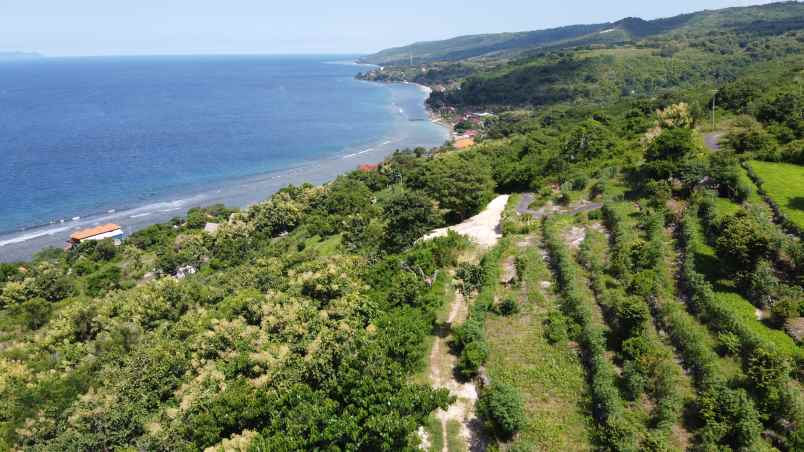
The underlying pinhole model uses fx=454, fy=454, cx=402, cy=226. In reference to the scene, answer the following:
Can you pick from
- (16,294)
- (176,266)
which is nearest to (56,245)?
(16,294)

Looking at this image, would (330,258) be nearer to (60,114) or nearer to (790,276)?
(790,276)

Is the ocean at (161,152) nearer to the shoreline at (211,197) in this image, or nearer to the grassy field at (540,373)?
the shoreline at (211,197)

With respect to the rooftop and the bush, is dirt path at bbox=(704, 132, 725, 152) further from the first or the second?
the rooftop

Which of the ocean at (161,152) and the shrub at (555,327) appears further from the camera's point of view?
the ocean at (161,152)

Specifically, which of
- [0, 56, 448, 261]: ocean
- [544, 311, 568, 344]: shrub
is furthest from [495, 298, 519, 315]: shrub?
[0, 56, 448, 261]: ocean

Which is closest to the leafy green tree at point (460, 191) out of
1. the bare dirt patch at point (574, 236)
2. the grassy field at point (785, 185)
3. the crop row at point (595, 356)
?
the bare dirt patch at point (574, 236)

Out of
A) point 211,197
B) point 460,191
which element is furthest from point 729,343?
point 211,197

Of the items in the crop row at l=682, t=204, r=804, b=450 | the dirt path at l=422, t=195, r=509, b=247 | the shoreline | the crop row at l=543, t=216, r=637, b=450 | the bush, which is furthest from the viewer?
the shoreline
